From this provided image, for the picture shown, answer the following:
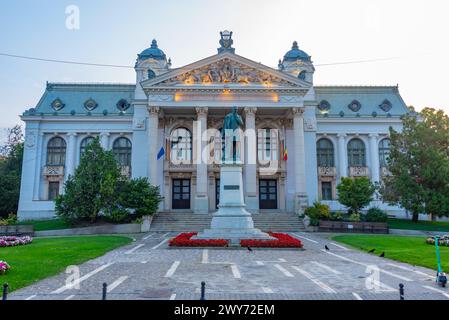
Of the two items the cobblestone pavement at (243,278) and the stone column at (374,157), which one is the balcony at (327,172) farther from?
the cobblestone pavement at (243,278)

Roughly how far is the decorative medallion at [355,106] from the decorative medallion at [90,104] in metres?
35.6

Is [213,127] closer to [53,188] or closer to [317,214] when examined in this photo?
[317,214]

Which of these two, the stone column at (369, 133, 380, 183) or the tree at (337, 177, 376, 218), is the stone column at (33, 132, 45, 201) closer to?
the tree at (337, 177, 376, 218)

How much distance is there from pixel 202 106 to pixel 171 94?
147 inches

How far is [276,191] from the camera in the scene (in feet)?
150

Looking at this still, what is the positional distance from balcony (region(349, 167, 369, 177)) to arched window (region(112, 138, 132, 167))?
1135 inches

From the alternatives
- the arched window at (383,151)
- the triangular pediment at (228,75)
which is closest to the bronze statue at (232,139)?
the triangular pediment at (228,75)

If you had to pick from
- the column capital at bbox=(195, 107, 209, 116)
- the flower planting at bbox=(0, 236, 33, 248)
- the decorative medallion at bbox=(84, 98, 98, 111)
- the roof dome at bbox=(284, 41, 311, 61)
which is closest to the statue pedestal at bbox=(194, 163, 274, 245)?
the flower planting at bbox=(0, 236, 33, 248)

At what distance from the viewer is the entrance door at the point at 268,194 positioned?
4556 centimetres

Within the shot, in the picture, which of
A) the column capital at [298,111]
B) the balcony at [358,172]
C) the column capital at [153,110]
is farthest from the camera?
the balcony at [358,172]

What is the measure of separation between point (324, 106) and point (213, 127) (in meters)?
17.2

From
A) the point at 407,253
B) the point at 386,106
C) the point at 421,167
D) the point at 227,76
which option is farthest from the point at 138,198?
the point at 386,106

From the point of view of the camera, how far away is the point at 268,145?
151 feet
